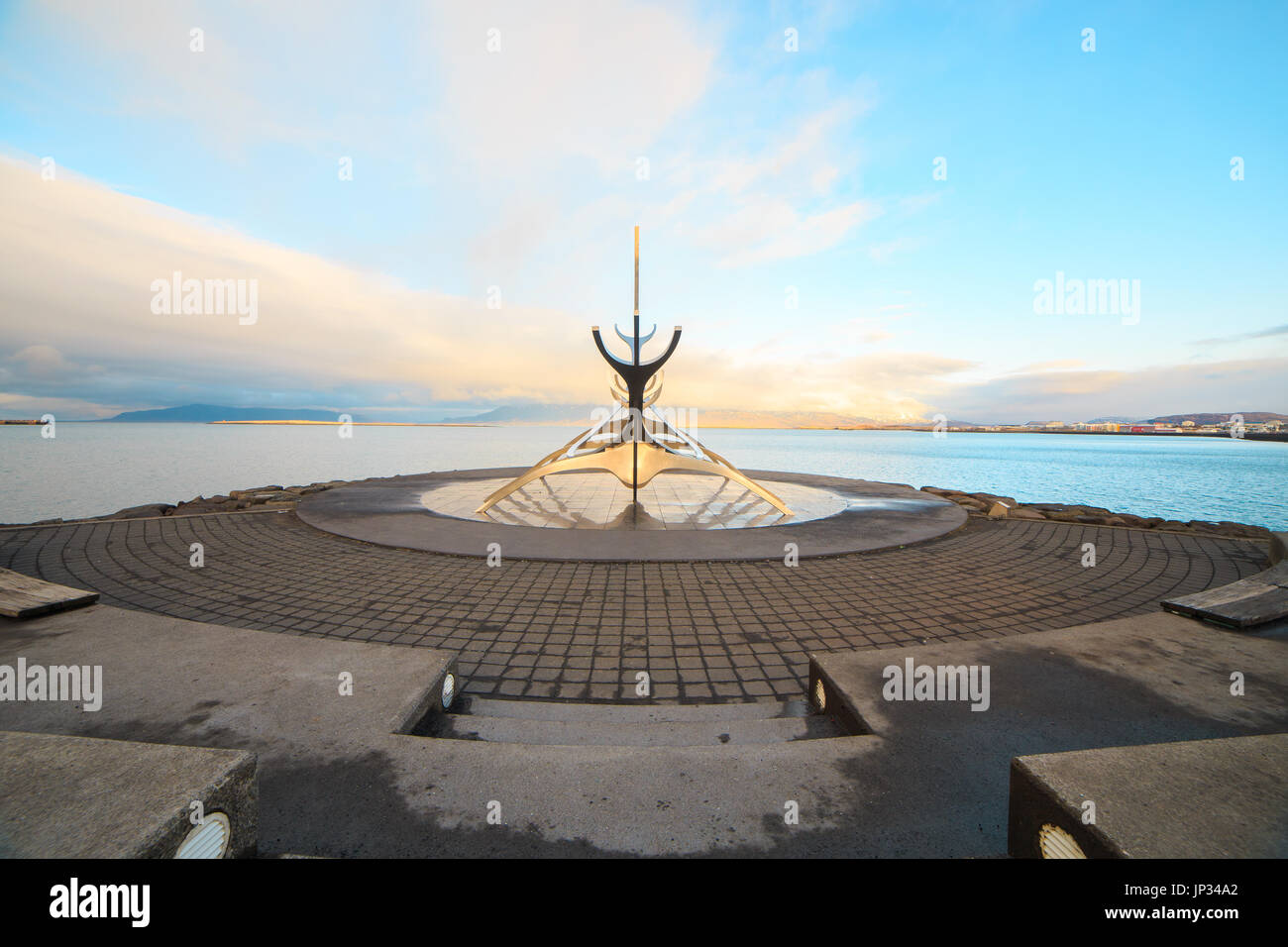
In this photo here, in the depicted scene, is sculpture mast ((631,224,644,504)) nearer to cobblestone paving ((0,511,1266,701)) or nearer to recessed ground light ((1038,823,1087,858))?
cobblestone paving ((0,511,1266,701))

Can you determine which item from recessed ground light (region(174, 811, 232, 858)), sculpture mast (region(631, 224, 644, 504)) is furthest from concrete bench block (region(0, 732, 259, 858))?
sculpture mast (region(631, 224, 644, 504))

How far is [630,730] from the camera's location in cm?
354

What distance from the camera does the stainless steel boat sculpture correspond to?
11.8 metres

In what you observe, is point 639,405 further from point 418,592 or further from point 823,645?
point 823,645

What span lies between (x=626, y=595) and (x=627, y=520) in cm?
439

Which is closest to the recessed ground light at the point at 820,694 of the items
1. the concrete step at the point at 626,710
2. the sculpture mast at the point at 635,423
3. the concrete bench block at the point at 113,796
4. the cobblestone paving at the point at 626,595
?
the concrete step at the point at 626,710

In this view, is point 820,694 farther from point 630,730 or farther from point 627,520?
point 627,520

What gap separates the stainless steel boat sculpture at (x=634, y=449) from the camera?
1177cm

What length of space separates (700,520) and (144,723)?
28.8 feet

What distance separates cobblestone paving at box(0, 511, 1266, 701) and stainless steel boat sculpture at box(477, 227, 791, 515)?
4.08m

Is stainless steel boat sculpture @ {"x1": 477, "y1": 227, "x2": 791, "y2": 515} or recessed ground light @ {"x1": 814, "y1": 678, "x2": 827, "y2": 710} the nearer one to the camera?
recessed ground light @ {"x1": 814, "y1": 678, "x2": 827, "y2": 710}

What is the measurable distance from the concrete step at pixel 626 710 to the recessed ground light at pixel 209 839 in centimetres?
182

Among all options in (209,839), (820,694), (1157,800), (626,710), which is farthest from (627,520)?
(1157,800)
